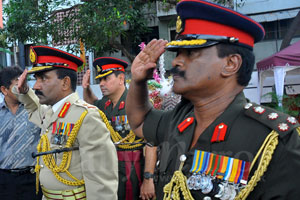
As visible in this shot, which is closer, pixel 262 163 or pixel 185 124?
pixel 262 163

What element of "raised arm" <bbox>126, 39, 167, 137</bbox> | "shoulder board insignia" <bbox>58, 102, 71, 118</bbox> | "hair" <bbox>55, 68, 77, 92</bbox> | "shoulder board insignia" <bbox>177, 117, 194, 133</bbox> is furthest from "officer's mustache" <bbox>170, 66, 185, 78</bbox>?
"hair" <bbox>55, 68, 77, 92</bbox>

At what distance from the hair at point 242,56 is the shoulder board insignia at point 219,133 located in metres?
0.27

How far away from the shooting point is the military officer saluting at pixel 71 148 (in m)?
2.64

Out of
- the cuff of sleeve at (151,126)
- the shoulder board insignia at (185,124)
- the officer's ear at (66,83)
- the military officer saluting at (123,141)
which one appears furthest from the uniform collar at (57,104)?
the shoulder board insignia at (185,124)

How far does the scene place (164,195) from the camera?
1.62 metres

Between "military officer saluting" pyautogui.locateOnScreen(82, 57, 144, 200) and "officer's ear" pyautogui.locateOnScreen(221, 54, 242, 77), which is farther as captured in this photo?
"military officer saluting" pyautogui.locateOnScreen(82, 57, 144, 200)

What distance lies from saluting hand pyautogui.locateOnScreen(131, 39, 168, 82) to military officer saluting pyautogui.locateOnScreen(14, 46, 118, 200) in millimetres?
1066

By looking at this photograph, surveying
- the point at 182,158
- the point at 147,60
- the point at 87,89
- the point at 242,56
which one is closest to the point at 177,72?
the point at 147,60

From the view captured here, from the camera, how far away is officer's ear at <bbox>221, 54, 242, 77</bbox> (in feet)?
5.18

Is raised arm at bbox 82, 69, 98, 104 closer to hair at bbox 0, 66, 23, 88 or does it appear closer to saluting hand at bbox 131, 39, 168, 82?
hair at bbox 0, 66, 23, 88

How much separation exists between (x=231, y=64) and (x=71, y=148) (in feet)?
5.58

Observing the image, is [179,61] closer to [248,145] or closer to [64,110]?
[248,145]

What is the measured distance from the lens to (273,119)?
1.45 meters

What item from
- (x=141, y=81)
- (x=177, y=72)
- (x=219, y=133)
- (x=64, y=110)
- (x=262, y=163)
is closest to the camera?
(x=262, y=163)
